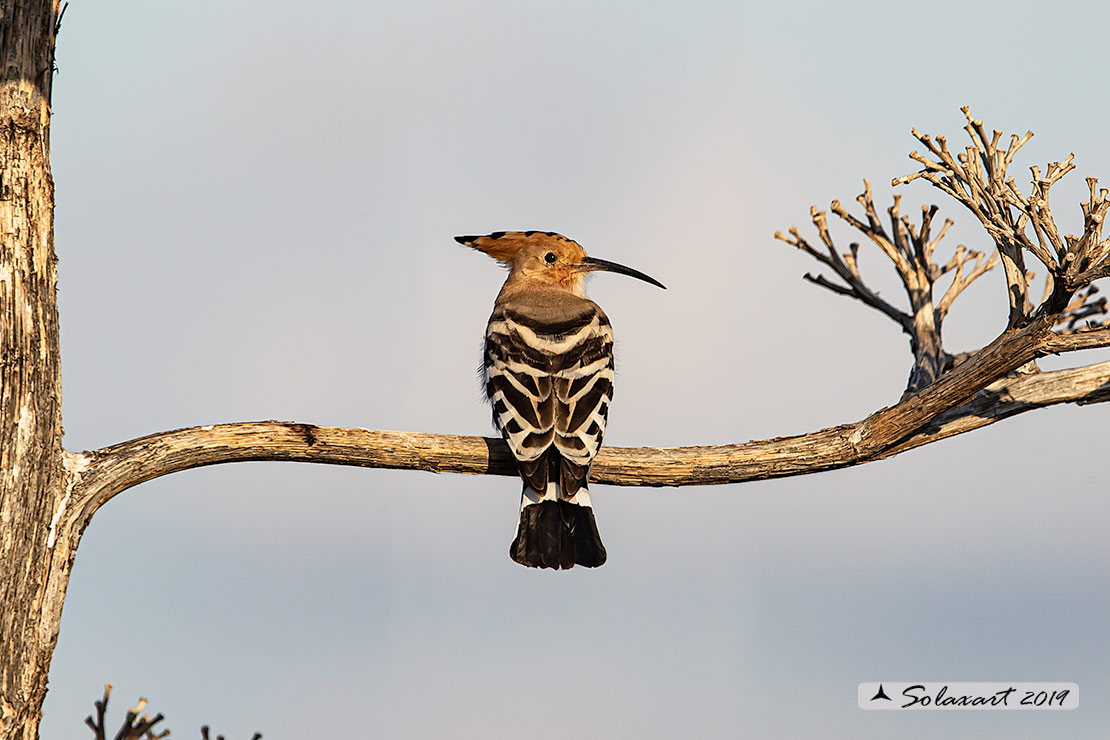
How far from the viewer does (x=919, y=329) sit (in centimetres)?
575

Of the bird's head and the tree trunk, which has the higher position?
the bird's head

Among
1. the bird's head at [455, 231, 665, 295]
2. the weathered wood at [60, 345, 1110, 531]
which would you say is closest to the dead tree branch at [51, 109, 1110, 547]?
the weathered wood at [60, 345, 1110, 531]

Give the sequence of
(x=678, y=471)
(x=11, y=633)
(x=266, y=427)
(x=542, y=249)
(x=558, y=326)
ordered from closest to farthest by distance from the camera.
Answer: (x=11, y=633), (x=266, y=427), (x=678, y=471), (x=558, y=326), (x=542, y=249)

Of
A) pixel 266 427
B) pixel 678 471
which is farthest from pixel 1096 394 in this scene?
pixel 266 427

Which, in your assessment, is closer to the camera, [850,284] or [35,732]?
[35,732]

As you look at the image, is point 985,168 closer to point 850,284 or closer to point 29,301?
point 850,284

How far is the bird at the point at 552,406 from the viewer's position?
4.80 meters

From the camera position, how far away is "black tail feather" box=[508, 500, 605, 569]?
4797 millimetres

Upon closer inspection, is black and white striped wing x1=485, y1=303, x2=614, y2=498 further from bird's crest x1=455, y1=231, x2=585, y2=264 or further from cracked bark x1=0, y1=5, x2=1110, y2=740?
bird's crest x1=455, y1=231, x2=585, y2=264

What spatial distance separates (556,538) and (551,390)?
0.70 meters

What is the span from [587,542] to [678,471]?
51 cm

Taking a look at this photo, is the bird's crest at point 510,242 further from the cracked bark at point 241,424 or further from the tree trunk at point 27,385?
the tree trunk at point 27,385

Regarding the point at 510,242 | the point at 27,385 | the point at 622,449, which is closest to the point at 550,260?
the point at 510,242

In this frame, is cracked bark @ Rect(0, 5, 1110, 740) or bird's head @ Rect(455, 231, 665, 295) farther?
bird's head @ Rect(455, 231, 665, 295)
